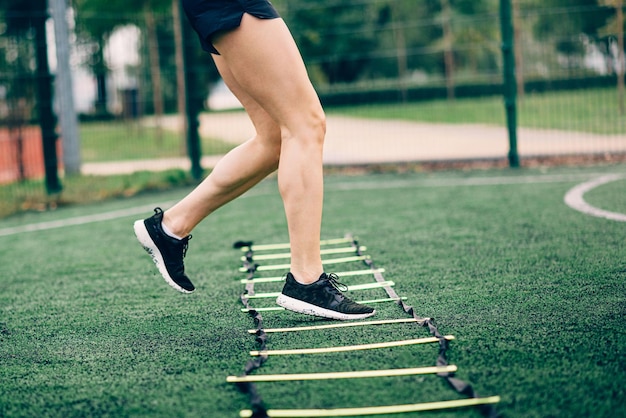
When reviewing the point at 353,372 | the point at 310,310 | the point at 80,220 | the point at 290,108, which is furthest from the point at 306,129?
the point at 80,220

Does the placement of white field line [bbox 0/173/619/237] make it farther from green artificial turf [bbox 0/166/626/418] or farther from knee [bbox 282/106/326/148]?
knee [bbox 282/106/326/148]

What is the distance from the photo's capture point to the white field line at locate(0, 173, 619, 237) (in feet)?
22.0

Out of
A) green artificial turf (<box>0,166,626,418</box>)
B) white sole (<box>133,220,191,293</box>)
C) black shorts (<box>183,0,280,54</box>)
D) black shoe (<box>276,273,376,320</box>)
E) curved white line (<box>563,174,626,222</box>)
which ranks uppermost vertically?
black shorts (<box>183,0,280,54</box>)

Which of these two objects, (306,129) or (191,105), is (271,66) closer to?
(306,129)

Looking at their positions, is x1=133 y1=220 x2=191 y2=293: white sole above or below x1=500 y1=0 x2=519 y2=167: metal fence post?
below

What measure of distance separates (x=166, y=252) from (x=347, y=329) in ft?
2.88

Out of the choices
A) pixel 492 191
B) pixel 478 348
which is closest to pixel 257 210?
pixel 492 191

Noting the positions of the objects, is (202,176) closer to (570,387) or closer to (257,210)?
(257,210)

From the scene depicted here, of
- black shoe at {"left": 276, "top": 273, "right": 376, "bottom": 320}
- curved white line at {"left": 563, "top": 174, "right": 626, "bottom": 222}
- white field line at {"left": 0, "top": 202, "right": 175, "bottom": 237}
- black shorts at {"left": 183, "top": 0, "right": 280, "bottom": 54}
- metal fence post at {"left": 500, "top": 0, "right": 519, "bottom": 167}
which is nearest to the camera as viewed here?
black shorts at {"left": 183, "top": 0, "right": 280, "bottom": 54}

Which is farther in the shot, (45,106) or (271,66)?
(45,106)

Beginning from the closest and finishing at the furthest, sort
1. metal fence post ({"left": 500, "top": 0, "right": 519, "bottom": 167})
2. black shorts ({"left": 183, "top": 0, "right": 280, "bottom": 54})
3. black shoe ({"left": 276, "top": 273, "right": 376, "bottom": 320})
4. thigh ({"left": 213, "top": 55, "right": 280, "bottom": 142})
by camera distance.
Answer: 1. black shorts ({"left": 183, "top": 0, "right": 280, "bottom": 54})
2. black shoe ({"left": 276, "top": 273, "right": 376, "bottom": 320})
3. thigh ({"left": 213, "top": 55, "right": 280, "bottom": 142})
4. metal fence post ({"left": 500, "top": 0, "right": 519, "bottom": 167})

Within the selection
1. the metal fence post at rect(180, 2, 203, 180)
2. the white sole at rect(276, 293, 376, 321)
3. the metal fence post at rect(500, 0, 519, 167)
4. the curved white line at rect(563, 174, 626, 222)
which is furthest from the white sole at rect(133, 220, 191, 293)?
the metal fence post at rect(500, 0, 519, 167)

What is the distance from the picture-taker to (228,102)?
9875 mm

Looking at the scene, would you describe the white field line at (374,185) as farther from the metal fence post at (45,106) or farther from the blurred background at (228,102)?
the metal fence post at (45,106)
